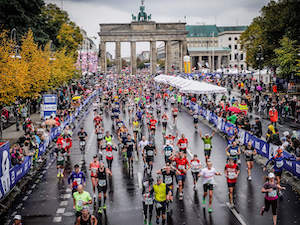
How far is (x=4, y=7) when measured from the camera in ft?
123

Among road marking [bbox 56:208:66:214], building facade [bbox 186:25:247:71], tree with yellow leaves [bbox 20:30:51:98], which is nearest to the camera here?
road marking [bbox 56:208:66:214]

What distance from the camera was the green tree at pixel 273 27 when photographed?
4719cm

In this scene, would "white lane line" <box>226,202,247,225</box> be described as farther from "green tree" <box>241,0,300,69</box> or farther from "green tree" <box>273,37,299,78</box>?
"green tree" <box>241,0,300,69</box>

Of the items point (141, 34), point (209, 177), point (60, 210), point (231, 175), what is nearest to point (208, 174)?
point (209, 177)

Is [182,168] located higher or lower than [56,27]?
lower

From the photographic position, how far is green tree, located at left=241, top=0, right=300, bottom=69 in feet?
155

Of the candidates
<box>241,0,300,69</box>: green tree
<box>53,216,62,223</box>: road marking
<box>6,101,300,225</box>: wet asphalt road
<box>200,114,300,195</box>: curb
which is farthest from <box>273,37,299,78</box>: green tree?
<box>53,216,62,223</box>: road marking

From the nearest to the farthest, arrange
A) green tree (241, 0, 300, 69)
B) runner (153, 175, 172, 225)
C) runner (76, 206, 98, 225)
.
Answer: runner (76, 206, 98, 225), runner (153, 175, 172, 225), green tree (241, 0, 300, 69)

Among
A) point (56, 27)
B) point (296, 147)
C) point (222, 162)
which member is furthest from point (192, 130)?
point (56, 27)

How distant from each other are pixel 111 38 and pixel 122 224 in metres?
96.2

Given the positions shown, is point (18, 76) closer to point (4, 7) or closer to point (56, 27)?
point (4, 7)

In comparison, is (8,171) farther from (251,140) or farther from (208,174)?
(251,140)

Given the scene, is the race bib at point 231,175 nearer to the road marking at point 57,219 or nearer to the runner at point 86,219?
the runner at point 86,219

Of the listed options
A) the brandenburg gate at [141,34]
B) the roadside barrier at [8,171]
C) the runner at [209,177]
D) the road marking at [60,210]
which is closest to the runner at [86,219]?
the road marking at [60,210]
